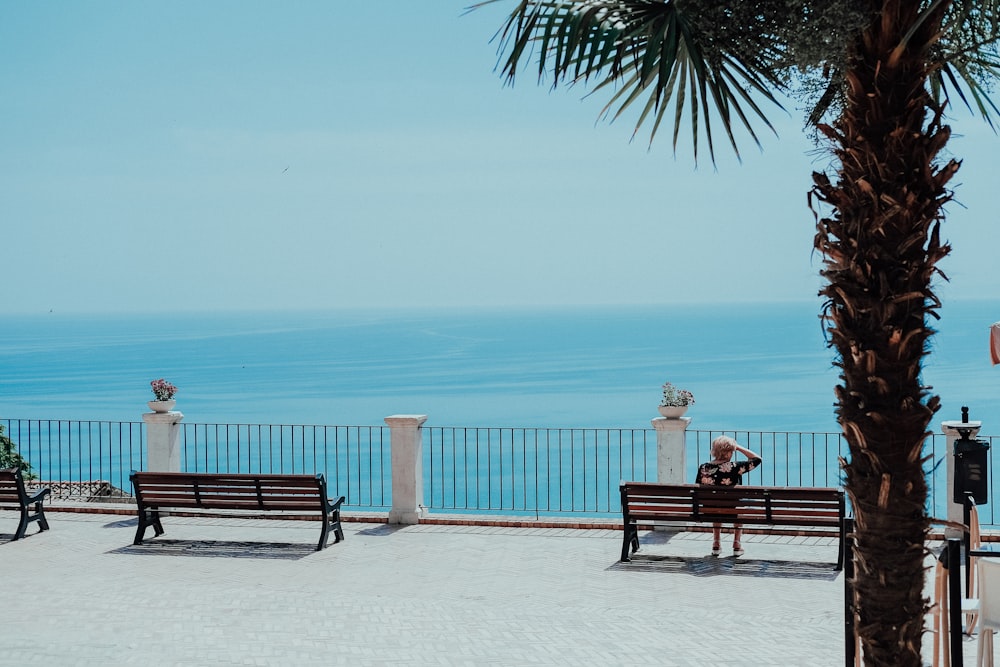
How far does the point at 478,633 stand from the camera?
325 inches

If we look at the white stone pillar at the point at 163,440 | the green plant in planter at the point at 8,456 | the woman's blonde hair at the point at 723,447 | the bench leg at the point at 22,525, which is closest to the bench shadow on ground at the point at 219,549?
the bench leg at the point at 22,525

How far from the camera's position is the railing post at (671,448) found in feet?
41.1

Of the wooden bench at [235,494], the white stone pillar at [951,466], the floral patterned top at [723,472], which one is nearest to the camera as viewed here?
the white stone pillar at [951,466]

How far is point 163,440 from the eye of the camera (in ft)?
45.9

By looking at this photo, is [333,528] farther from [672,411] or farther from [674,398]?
[674,398]

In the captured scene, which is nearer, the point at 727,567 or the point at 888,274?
the point at 888,274

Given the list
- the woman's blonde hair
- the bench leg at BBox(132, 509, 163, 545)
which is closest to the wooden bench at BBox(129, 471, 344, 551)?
the bench leg at BBox(132, 509, 163, 545)

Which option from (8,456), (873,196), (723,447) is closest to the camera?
(873,196)

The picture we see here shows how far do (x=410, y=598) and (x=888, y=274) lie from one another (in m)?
5.87

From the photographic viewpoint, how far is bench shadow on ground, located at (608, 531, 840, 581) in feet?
33.7

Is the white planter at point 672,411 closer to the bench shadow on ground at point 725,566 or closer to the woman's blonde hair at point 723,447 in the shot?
the woman's blonde hair at point 723,447

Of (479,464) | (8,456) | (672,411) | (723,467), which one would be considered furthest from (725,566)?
(479,464)

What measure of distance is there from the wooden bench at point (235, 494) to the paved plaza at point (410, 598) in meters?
0.37

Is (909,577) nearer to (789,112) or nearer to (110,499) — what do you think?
(789,112)
